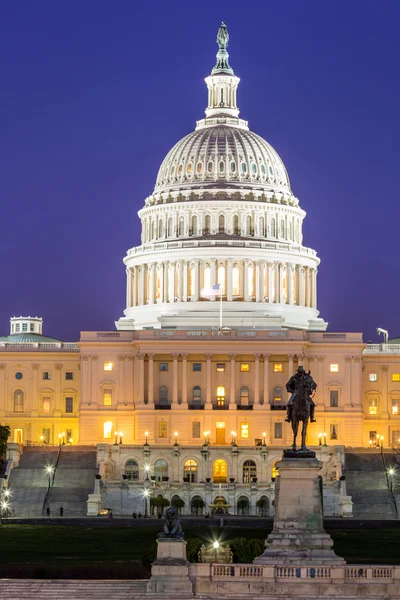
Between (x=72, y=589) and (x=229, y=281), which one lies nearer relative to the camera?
(x=72, y=589)

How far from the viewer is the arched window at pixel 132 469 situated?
155500 mm

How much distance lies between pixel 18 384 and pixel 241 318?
22701 millimetres

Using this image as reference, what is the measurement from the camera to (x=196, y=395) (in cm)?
17438

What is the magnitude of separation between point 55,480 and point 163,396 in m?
28.6

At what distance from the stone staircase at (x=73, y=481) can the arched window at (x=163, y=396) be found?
55.1 ft

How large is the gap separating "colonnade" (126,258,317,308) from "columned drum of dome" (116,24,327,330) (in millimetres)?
98

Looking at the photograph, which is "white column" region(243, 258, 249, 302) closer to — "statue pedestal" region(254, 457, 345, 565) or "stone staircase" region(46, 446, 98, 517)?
"stone staircase" region(46, 446, 98, 517)

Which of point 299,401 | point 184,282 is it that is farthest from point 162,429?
point 299,401

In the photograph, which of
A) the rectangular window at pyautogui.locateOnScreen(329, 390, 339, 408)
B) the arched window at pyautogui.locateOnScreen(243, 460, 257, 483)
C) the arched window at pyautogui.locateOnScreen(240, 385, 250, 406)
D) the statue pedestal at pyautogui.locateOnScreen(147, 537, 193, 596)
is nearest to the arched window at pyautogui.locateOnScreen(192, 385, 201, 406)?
the arched window at pyautogui.locateOnScreen(240, 385, 250, 406)

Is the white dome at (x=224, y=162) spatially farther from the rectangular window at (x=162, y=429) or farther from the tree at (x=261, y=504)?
the tree at (x=261, y=504)

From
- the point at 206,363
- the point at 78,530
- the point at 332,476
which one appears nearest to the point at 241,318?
the point at 206,363

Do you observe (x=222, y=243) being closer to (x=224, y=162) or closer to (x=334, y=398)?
(x=224, y=162)

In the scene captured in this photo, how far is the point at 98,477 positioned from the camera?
144625mm

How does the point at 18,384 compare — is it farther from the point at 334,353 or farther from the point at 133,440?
the point at 334,353
